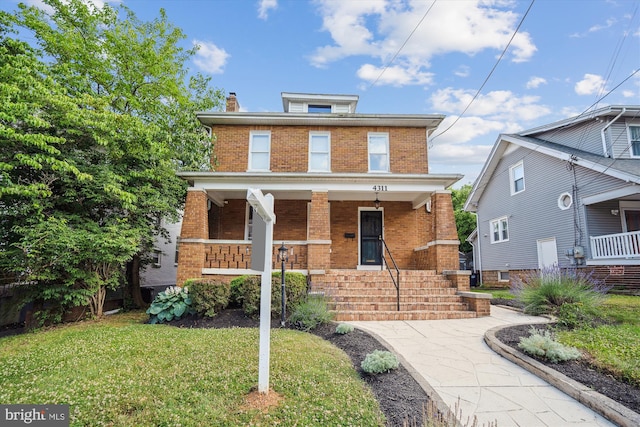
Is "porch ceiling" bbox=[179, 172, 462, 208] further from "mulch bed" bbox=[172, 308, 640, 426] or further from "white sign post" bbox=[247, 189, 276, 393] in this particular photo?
"white sign post" bbox=[247, 189, 276, 393]

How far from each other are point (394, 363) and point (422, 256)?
7.42m

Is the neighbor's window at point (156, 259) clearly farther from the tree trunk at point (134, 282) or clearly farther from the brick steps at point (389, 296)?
A: the brick steps at point (389, 296)

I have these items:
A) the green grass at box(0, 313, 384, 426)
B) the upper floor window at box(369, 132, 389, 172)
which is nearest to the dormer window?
the upper floor window at box(369, 132, 389, 172)

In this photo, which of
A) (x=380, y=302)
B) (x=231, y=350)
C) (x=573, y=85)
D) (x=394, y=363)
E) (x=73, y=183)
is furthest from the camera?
(x=573, y=85)

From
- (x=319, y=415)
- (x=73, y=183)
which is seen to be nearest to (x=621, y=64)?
(x=319, y=415)

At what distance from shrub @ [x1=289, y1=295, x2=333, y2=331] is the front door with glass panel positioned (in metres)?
5.35

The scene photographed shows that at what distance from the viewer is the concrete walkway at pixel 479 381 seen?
281 centimetres

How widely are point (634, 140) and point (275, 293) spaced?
15.0 m

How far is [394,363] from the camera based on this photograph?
355cm

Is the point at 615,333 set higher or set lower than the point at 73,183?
lower

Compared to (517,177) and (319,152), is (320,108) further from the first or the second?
(517,177)

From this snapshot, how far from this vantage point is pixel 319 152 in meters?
11.3

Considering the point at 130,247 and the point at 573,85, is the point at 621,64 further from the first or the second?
the point at 130,247

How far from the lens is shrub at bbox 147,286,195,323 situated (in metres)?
7.04
